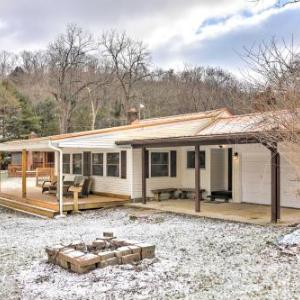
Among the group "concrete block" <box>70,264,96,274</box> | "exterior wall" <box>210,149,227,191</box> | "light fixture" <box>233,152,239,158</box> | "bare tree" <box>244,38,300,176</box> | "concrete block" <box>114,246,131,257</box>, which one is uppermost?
"bare tree" <box>244,38,300,176</box>

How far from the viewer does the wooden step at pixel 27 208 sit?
39.6 ft

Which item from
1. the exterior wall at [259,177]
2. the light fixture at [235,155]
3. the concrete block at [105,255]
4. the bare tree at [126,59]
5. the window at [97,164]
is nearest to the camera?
the concrete block at [105,255]

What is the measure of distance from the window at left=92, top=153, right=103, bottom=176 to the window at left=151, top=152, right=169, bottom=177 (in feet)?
6.71

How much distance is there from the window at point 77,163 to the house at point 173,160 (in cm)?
4

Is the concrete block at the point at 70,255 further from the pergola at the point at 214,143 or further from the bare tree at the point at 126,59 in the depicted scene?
the bare tree at the point at 126,59

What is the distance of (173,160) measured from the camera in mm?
14906

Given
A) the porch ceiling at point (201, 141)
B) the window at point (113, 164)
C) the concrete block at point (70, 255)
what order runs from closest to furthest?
the concrete block at point (70, 255) < the porch ceiling at point (201, 141) < the window at point (113, 164)

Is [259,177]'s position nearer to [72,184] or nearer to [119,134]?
[119,134]

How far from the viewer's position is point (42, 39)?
38.2m

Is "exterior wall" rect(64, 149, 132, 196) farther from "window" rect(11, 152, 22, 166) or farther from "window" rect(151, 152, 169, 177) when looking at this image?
"window" rect(11, 152, 22, 166)

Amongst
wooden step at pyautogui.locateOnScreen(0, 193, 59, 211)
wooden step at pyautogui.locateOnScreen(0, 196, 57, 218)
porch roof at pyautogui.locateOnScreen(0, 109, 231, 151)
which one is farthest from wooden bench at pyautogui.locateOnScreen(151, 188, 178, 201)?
wooden step at pyautogui.locateOnScreen(0, 196, 57, 218)

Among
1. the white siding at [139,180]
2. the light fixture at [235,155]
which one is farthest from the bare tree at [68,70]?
the light fixture at [235,155]

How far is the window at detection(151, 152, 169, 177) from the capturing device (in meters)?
14.4

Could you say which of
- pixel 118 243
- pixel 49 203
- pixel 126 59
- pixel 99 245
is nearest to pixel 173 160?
pixel 49 203
